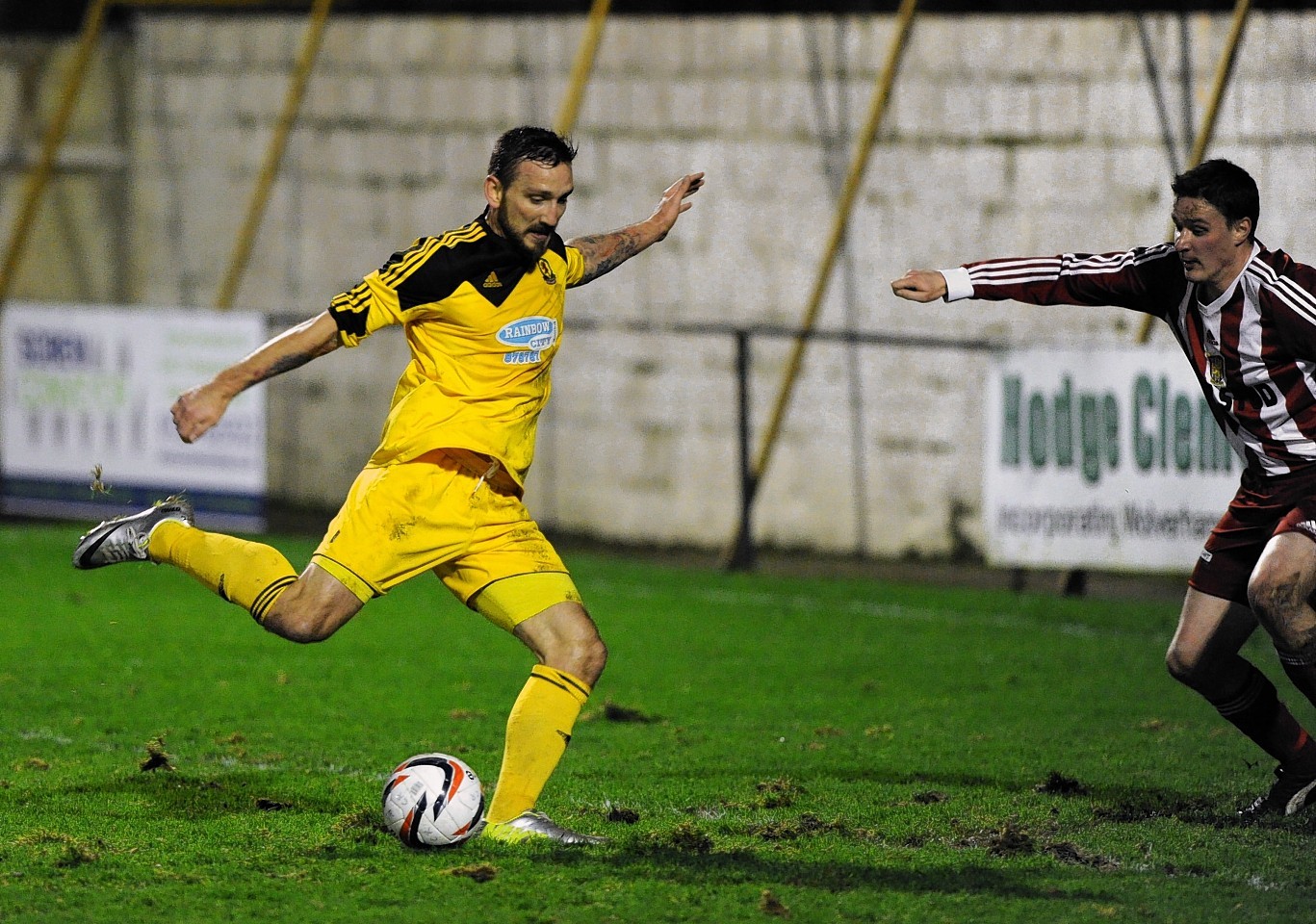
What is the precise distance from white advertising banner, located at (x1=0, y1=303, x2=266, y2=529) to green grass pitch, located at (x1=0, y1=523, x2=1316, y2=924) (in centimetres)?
250

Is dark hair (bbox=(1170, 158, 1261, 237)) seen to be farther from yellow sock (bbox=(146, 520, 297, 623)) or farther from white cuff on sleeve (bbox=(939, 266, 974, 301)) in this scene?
yellow sock (bbox=(146, 520, 297, 623))

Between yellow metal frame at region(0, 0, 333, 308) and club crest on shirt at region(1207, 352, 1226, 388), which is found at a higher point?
yellow metal frame at region(0, 0, 333, 308)

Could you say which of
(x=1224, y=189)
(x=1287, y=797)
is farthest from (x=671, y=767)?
(x=1224, y=189)

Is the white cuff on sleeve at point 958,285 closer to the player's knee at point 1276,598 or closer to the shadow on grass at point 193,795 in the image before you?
the player's knee at point 1276,598

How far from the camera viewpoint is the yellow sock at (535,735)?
5469 mm

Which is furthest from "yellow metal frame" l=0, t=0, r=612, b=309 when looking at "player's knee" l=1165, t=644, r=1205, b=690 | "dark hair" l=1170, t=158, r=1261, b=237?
"player's knee" l=1165, t=644, r=1205, b=690

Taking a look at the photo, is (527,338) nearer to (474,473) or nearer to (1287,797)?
(474,473)

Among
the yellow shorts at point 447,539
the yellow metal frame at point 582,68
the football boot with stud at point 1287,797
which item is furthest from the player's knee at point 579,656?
the yellow metal frame at point 582,68

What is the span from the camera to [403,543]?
5.50 m

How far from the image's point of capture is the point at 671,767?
22.7ft

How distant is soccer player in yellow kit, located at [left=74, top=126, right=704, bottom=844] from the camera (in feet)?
18.0

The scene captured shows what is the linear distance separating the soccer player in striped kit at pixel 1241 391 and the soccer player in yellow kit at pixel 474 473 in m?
1.30

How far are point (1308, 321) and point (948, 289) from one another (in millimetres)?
1146

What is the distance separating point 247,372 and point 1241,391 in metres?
3.11
